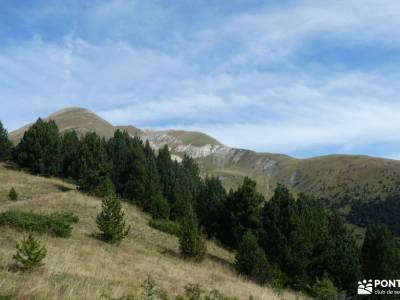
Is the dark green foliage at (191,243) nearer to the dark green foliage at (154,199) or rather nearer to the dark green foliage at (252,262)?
the dark green foliage at (252,262)

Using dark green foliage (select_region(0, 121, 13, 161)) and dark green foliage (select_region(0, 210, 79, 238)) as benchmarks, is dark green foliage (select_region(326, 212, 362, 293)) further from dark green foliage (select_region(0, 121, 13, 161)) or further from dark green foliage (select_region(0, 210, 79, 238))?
dark green foliage (select_region(0, 121, 13, 161))

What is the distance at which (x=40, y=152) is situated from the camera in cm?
5381

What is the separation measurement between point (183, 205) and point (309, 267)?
22.0m

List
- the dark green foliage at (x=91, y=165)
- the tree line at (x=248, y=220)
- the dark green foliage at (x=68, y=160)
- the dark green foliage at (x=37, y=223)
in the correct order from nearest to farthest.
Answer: the dark green foliage at (x=37, y=223)
the tree line at (x=248, y=220)
the dark green foliage at (x=91, y=165)
the dark green foliage at (x=68, y=160)

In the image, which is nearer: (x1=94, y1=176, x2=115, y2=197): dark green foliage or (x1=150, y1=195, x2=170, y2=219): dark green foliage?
(x1=94, y1=176, x2=115, y2=197): dark green foliage

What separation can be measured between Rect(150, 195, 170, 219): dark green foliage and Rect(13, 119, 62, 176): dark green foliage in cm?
1668

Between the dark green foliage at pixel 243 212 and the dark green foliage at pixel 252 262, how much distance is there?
1439 cm

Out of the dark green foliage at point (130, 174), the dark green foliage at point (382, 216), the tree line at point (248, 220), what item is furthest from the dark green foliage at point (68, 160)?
the dark green foliage at point (382, 216)

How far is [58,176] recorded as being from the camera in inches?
2259

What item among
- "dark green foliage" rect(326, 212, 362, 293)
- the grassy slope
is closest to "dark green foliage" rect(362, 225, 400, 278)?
"dark green foliage" rect(326, 212, 362, 293)

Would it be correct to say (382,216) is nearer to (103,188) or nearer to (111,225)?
(103,188)

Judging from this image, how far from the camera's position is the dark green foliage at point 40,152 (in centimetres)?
5391

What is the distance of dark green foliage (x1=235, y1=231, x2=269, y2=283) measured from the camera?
27.4m

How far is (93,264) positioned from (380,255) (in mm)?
30506
